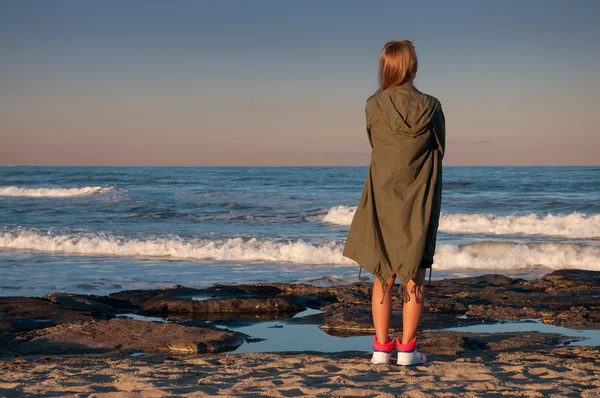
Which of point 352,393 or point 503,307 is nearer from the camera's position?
point 352,393

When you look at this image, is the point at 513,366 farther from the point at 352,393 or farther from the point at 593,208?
the point at 593,208

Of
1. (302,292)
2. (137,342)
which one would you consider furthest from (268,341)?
(302,292)

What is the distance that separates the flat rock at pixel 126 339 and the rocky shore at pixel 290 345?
11mm

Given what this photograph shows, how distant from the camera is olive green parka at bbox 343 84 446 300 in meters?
4.14

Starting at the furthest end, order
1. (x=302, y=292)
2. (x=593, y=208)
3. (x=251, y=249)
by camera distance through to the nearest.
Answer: (x=593, y=208), (x=251, y=249), (x=302, y=292)

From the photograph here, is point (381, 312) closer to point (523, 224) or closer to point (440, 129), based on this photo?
point (440, 129)

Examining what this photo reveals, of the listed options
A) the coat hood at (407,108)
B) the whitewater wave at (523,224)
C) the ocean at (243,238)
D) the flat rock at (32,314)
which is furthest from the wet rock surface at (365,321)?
the whitewater wave at (523,224)

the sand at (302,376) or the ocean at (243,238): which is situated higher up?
the sand at (302,376)

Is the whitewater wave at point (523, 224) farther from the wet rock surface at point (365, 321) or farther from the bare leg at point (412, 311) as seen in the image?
the bare leg at point (412, 311)

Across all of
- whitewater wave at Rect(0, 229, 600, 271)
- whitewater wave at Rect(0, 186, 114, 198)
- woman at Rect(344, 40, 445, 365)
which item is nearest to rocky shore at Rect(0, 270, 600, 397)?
woman at Rect(344, 40, 445, 365)

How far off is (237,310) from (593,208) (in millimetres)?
18375

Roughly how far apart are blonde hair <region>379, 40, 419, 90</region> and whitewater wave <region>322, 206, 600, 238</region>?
1522 cm

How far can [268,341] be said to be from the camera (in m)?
6.11

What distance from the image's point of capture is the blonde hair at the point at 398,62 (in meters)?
4.13
